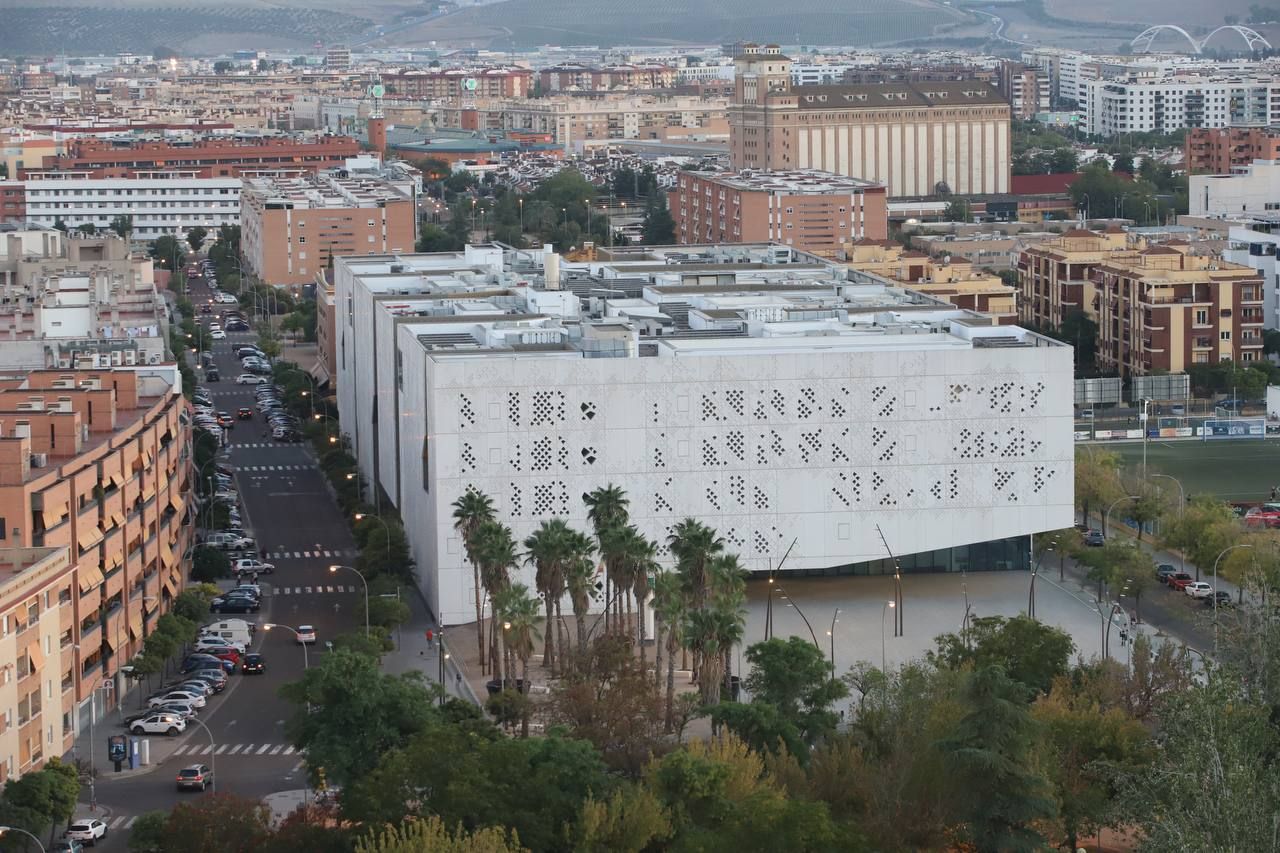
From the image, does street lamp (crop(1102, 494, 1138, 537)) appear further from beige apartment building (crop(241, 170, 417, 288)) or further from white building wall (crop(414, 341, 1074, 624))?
beige apartment building (crop(241, 170, 417, 288))

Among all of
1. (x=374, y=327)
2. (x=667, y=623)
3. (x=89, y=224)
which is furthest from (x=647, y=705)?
(x=89, y=224)

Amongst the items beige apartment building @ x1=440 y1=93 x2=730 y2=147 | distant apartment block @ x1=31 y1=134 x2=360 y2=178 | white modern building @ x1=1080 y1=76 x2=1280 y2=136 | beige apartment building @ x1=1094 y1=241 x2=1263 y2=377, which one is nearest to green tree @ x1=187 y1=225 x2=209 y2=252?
distant apartment block @ x1=31 y1=134 x2=360 y2=178

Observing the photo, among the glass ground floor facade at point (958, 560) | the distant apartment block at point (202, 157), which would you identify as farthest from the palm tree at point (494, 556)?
the distant apartment block at point (202, 157)

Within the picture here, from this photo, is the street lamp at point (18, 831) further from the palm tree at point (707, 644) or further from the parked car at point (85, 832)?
the palm tree at point (707, 644)

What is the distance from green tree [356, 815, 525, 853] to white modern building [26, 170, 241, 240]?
77.0 m

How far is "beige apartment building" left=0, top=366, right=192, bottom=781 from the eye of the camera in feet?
99.3

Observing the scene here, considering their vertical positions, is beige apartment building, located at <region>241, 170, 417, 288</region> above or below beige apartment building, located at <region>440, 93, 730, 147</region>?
below

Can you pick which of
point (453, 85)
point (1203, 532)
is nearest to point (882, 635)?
point (1203, 532)

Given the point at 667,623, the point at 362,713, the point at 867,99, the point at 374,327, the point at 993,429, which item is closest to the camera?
the point at 362,713

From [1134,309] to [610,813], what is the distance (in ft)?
128

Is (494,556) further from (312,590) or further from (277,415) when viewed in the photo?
(277,415)

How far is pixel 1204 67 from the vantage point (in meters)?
168

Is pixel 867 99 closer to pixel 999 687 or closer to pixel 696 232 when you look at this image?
pixel 696 232

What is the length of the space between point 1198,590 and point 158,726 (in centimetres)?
1543
